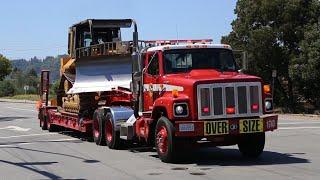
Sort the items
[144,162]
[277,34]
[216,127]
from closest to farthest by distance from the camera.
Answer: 1. [216,127]
2. [144,162]
3. [277,34]

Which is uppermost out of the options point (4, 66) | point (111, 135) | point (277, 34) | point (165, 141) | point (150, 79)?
point (4, 66)

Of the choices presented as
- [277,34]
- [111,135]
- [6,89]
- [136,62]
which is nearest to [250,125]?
[136,62]

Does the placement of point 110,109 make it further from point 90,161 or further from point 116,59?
point 90,161

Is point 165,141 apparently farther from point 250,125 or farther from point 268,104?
point 268,104

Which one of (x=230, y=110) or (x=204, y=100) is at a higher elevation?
(x=204, y=100)

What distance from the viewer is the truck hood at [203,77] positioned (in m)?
12.6

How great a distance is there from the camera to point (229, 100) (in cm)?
1268

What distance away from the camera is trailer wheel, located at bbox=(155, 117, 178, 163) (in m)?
12.6

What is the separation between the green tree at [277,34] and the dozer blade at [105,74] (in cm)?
2491

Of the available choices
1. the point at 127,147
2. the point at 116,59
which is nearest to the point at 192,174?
the point at 127,147

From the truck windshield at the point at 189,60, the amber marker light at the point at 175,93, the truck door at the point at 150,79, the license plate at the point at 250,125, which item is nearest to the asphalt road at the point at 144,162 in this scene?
the license plate at the point at 250,125

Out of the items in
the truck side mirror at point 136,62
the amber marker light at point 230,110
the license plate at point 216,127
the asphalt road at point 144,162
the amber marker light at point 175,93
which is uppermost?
the truck side mirror at point 136,62

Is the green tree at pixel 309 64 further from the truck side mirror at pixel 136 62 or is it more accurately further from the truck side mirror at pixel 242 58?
the truck side mirror at pixel 136 62

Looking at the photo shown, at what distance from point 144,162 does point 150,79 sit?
2.07 meters
